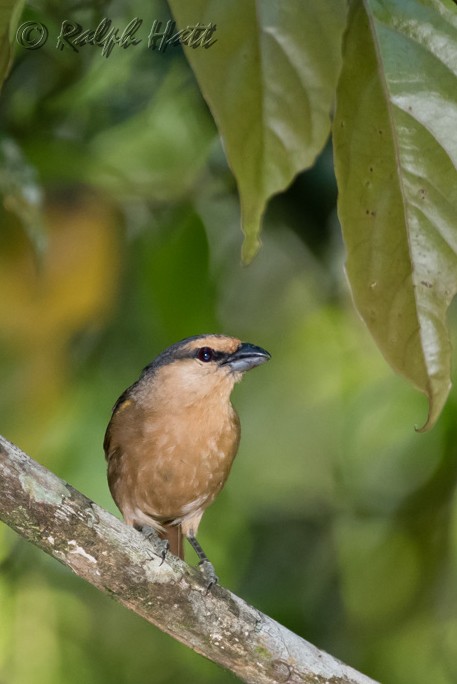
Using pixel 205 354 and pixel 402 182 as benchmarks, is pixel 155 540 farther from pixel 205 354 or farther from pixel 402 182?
pixel 402 182

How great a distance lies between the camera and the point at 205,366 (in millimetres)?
3680

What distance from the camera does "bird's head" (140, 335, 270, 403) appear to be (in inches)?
142

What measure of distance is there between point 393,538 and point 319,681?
2224 mm

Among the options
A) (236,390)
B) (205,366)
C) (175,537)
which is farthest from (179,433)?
(236,390)

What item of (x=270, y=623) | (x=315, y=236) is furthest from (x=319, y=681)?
(x=315, y=236)

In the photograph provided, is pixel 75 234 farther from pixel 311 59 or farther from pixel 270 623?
pixel 311 59

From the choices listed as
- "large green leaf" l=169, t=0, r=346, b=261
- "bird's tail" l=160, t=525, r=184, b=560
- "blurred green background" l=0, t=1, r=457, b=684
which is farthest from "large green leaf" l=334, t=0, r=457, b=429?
"bird's tail" l=160, t=525, r=184, b=560

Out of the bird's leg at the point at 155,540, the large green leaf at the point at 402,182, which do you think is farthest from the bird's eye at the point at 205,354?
the large green leaf at the point at 402,182

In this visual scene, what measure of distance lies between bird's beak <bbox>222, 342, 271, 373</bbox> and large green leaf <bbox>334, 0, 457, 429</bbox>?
2055 millimetres

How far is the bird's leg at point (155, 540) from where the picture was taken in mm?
2462

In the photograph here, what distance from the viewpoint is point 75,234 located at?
13.6ft

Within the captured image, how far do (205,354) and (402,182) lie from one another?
219cm

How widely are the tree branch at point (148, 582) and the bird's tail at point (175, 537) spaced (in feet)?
4.41

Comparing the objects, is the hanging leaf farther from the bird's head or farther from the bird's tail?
the bird's tail
